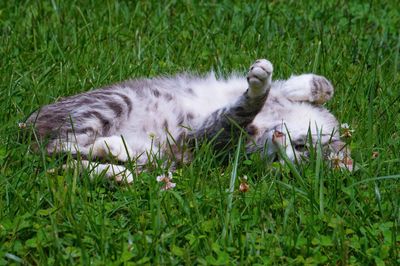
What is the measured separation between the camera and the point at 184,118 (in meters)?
4.91

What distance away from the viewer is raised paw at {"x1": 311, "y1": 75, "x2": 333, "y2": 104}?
16.8 feet

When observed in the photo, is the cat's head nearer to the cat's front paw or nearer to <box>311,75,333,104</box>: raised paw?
<box>311,75,333,104</box>: raised paw

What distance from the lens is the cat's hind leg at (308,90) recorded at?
201 inches

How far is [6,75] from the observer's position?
5.41 m

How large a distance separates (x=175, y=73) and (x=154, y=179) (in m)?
1.75

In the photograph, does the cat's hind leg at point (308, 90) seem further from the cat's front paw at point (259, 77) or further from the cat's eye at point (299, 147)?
the cat's front paw at point (259, 77)

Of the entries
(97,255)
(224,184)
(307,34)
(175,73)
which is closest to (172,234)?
(97,255)

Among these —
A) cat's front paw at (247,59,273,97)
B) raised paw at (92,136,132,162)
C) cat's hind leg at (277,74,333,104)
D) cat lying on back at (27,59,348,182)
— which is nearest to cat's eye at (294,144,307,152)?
cat lying on back at (27,59,348,182)

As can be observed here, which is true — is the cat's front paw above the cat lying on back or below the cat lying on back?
above

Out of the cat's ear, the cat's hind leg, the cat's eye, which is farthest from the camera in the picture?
the cat's hind leg

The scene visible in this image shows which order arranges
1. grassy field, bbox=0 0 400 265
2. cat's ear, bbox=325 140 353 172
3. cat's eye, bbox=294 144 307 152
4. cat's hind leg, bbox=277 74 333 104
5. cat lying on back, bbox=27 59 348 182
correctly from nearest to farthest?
1. grassy field, bbox=0 0 400 265
2. cat's ear, bbox=325 140 353 172
3. cat lying on back, bbox=27 59 348 182
4. cat's eye, bbox=294 144 307 152
5. cat's hind leg, bbox=277 74 333 104

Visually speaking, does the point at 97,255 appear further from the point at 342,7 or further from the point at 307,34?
the point at 342,7

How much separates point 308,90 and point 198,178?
133cm

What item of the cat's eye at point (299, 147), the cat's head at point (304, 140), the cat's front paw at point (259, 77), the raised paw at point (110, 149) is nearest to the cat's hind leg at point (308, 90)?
the cat's head at point (304, 140)
